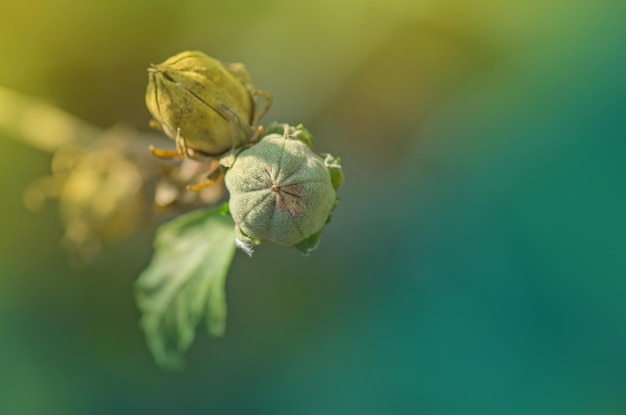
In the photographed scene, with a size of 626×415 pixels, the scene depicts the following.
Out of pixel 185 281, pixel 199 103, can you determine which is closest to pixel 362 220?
pixel 185 281

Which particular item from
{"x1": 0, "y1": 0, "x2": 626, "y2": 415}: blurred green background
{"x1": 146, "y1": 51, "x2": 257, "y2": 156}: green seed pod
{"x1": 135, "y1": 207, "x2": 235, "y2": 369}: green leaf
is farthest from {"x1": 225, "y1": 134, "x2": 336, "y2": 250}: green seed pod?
{"x1": 0, "y1": 0, "x2": 626, "y2": 415}: blurred green background

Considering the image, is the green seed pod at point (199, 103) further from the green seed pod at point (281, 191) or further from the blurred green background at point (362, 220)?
the blurred green background at point (362, 220)

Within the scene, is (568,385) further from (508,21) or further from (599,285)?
(508,21)

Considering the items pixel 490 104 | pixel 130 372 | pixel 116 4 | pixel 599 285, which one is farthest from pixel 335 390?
pixel 116 4

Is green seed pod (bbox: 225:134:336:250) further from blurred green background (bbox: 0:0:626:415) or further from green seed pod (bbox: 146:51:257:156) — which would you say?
blurred green background (bbox: 0:0:626:415)

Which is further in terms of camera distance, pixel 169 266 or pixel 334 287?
pixel 334 287

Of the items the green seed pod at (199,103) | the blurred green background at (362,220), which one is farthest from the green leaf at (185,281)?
the blurred green background at (362,220)

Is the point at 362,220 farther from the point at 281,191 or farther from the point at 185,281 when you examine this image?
the point at 281,191
